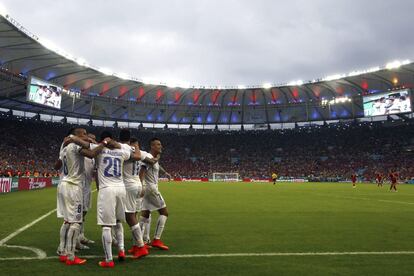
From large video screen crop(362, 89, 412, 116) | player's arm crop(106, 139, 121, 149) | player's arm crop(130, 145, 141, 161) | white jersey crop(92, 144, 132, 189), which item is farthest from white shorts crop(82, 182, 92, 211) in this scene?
large video screen crop(362, 89, 412, 116)

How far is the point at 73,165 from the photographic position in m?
6.71

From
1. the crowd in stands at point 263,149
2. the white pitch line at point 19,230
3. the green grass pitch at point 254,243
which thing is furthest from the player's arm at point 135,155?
the crowd in stands at point 263,149

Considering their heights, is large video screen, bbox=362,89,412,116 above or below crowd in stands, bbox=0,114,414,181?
above

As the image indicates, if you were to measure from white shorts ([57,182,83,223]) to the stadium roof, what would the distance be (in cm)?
3509

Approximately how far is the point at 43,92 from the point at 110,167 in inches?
1686

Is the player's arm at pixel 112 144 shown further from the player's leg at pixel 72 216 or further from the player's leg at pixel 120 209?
the player's leg at pixel 72 216

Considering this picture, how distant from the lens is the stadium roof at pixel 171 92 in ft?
147

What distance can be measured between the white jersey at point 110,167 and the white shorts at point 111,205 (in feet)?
0.38

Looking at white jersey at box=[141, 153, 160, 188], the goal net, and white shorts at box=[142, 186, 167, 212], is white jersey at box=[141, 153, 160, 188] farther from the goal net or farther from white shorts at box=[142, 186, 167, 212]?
the goal net

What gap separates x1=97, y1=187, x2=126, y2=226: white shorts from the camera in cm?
620

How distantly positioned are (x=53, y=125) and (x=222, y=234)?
225ft

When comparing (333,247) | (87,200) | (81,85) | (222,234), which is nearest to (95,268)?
(87,200)

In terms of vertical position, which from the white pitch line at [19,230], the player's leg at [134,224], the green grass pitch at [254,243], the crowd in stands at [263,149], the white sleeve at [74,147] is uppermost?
the crowd in stands at [263,149]

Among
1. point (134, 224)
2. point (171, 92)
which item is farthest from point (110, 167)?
point (171, 92)
